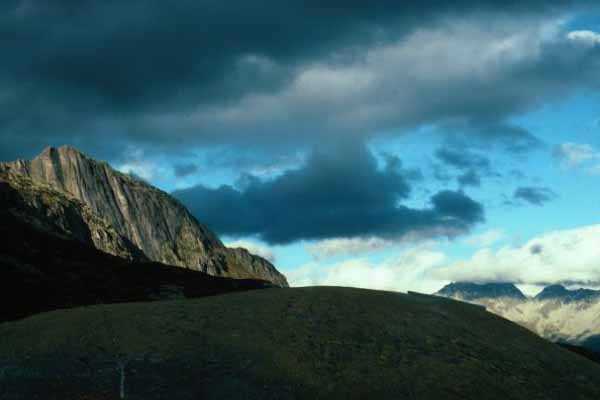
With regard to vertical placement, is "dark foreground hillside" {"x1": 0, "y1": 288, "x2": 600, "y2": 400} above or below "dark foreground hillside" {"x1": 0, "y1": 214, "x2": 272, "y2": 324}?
below

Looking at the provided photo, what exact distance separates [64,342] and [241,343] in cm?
1137

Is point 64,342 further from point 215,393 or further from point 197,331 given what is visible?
point 215,393

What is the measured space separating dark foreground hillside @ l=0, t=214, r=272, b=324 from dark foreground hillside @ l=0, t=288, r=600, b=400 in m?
70.2

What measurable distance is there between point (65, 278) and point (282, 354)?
410ft

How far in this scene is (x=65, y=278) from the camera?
153500mm

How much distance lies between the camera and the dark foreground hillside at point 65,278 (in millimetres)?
125812

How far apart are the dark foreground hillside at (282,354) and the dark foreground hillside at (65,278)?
70176 mm

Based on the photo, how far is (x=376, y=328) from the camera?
46.8 meters

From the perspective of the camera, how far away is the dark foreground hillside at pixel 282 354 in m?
37.4

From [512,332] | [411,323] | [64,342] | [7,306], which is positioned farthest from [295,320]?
[7,306]

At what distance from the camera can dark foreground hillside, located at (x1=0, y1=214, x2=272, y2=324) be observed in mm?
125812

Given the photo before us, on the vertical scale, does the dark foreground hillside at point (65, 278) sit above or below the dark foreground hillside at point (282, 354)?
above

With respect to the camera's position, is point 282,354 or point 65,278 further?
point 65,278

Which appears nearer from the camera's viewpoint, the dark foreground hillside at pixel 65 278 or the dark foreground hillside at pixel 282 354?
the dark foreground hillside at pixel 282 354
